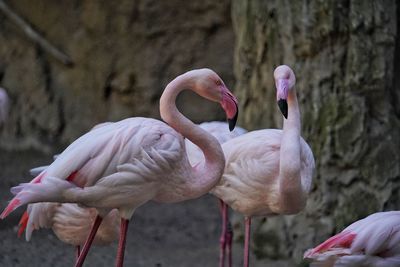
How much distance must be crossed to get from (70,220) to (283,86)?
1.44m

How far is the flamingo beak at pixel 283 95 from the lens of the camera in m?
4.41

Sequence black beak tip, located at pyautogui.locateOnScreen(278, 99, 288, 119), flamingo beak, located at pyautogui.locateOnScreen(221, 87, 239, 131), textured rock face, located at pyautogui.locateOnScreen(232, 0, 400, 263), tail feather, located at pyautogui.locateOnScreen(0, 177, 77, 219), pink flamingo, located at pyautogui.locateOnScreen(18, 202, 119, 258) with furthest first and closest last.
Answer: textured rock face, located at pyautogui.locateOnScreen(232, 0, 400, 263)
pink flamingo, located at pyautogui.locateOnScreen(18, 202, 119, 258)
black beak tip, located at pyautogui.locateOnScreen(278, 99, 288, 119)
flamingo beak, located at pyautogui.locateOnScreen(221, 87, 239, 131)
tail feather, located at pyautogui.locateOnScreen(0, 177, 77, 219)

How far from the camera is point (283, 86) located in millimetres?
4590

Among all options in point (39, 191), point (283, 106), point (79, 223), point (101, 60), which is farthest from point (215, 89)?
point (101, 60)

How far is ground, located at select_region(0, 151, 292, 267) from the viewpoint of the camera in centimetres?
612

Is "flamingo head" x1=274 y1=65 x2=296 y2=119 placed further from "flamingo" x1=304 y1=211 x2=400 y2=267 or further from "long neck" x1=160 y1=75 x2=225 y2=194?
"flamingo" x1=304 y1=211 x2=400 y2=267

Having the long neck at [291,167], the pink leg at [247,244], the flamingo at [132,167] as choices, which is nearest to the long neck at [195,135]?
the flamingo at [132,167]

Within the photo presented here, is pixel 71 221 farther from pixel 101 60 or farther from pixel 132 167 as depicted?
pixel 101 60

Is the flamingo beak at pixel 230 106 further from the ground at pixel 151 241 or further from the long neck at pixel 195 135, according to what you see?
the ground at pixel 151 241

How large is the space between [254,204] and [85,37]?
4.56 metres

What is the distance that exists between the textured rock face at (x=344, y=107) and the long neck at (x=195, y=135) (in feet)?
6.67

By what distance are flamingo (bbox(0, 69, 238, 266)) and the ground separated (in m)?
1.93

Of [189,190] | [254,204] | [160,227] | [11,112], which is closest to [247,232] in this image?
[254,204]

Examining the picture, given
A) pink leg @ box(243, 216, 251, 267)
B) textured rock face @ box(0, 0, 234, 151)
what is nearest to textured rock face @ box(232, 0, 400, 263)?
pink leg @ box(243, 216, 251, 267)
